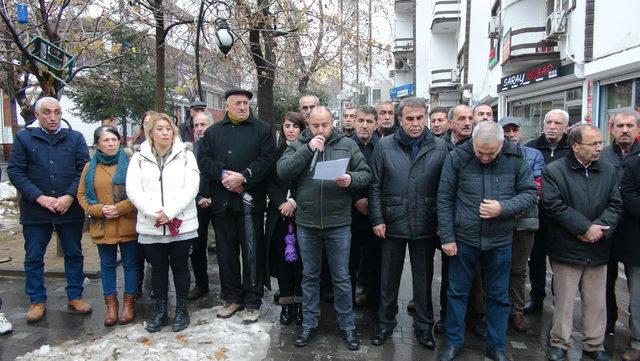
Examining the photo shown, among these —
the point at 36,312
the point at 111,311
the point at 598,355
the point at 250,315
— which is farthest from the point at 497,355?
the point at 36,312

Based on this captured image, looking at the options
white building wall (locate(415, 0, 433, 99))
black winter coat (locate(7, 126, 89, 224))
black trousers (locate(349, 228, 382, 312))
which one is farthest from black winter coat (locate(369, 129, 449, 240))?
white building wall (locate(415, 0, 433, 99))

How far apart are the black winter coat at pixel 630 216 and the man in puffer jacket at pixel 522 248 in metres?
0.65

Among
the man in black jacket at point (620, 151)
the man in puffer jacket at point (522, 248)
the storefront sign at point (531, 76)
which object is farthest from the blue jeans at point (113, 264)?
the storefront sign at point (531, 76)

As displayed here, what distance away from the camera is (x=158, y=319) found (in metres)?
4.36

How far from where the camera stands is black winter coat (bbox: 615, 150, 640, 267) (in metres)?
3.71

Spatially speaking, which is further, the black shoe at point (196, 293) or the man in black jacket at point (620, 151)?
the black shoe at point (196, 293)

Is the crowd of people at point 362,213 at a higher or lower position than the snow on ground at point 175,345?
higher

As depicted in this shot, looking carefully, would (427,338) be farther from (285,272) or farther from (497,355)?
(285,272)

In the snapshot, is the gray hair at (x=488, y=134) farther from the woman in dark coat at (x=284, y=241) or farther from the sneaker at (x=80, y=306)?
the sneaker at (x=80, y=306)

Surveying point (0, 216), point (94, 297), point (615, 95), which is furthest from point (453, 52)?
point (94, 297)

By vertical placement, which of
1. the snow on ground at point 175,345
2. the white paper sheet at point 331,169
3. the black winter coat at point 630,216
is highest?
the white paper sheet at point 331,169

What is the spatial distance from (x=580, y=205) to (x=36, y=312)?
5114mm

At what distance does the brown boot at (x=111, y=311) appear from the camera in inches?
177

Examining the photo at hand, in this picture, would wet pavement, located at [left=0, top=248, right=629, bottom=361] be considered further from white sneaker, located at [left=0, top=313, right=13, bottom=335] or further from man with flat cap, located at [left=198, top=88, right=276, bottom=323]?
man with flat cap, located at [left=198, top=88, right=276, bottom=323]
